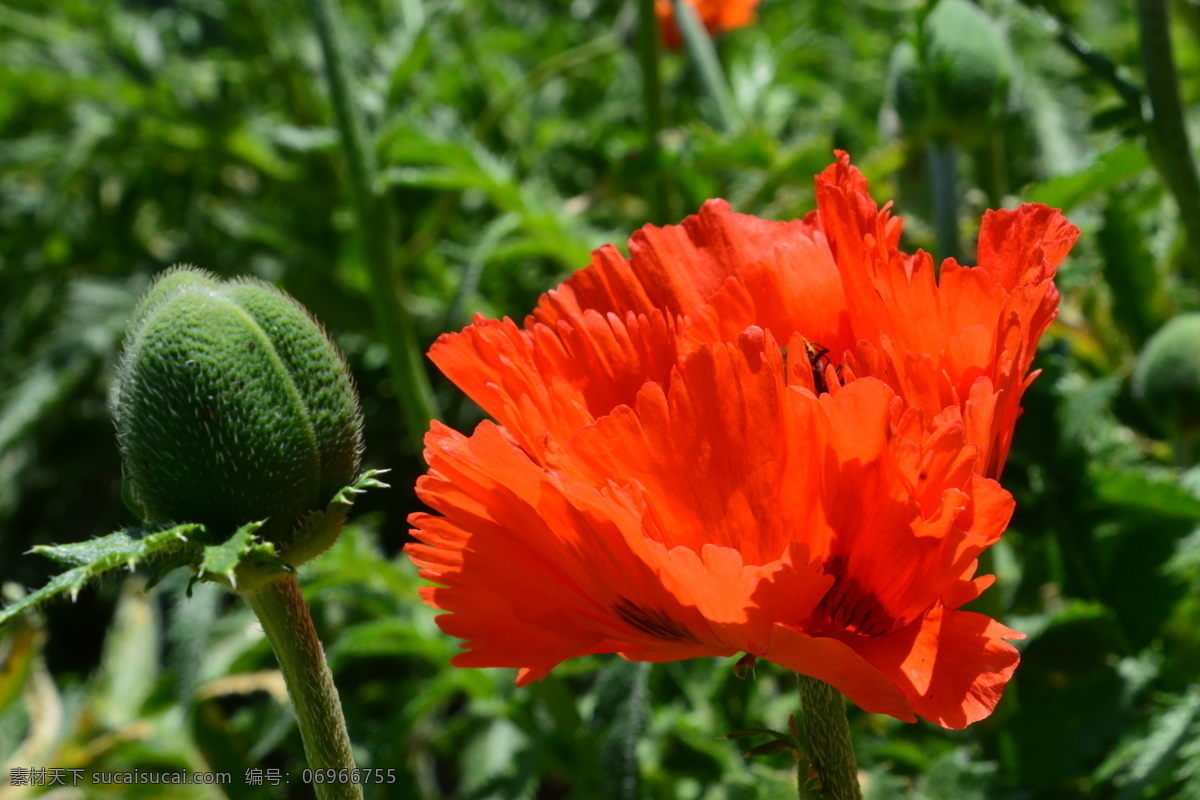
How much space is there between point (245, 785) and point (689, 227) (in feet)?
3.99

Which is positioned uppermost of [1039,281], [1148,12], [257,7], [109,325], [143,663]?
[257,7]

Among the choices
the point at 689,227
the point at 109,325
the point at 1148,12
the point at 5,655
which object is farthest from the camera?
the point at 109,325

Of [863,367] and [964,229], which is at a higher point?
[863,367]

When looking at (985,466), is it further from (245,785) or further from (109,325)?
(109,325)

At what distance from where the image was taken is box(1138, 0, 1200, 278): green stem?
4.24 ft

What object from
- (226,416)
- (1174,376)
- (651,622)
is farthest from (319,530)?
(1174,376)

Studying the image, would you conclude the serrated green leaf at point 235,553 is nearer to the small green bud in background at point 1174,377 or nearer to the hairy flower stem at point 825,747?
the hairy flower stem at point 825,747

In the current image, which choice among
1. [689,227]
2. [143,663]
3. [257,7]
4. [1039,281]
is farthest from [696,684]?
[257,7]

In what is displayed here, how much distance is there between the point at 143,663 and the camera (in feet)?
8.22

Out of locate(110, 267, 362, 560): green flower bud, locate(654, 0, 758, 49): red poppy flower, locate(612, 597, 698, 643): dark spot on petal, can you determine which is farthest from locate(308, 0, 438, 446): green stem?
locate(654, 0, 758, 49): red poppy flower

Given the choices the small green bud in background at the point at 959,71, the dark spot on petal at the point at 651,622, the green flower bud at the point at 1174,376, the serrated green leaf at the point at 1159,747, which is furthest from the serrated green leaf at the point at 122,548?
the green flower bud at the point at 1174,376

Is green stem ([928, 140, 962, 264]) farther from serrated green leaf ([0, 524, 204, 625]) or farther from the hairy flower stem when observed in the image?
serrated green leaf ([0, 524, 204, 625])

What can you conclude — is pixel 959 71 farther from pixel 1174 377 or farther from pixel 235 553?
pixel 235 553

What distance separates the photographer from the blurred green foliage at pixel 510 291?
4.85 ft
